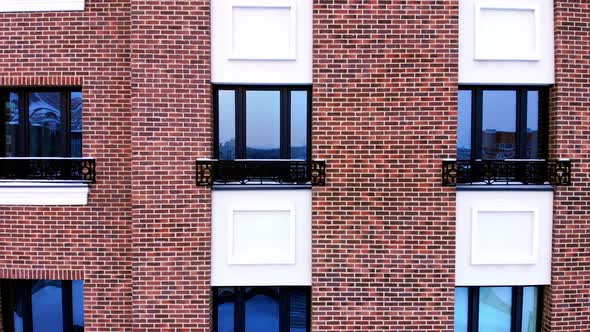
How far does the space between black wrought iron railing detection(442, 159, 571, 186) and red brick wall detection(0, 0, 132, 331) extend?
190 inches

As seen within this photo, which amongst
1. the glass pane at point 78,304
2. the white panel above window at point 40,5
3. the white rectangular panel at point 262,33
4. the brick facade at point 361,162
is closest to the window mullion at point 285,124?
the brick facade at point 361,162

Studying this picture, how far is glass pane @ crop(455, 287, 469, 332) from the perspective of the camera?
5.54 metres

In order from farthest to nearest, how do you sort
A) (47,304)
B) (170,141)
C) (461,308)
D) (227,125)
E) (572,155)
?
(47,304) < (461,308) < (227,125) < (572,155) < (170,141)

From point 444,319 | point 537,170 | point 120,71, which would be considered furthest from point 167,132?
point 537,170

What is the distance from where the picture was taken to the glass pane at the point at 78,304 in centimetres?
566

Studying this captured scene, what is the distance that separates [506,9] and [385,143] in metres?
2.52

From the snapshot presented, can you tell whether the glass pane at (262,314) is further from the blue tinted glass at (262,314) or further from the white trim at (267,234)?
the white trim at (267,234)

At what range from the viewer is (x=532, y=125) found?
554cm

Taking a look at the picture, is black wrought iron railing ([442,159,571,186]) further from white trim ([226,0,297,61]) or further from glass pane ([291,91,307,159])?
white trim ([226,0,297,61])

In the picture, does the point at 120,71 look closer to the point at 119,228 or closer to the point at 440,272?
the point at 119,228

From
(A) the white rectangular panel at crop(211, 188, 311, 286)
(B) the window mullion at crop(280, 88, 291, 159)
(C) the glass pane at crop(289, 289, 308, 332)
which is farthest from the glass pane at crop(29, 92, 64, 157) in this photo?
(C) the glass pane at crop(289, 289, 308, 332)

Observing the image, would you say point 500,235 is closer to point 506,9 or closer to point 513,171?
point 513,171

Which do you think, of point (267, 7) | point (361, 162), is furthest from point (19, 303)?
point (267, 7)

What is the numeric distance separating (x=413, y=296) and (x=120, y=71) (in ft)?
17.3
